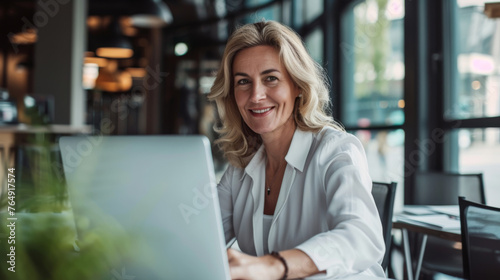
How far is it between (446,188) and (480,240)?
4.82ft

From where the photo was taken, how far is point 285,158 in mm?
1440

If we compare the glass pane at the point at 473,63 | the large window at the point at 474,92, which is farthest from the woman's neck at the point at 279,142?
the glass pane at the point at 473,63

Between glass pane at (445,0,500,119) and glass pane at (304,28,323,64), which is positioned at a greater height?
glass pane at (304,28,323,64)

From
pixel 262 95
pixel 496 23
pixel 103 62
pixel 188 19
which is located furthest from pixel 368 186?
pixel 103 62

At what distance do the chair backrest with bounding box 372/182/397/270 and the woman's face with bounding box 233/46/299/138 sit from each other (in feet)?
2.06

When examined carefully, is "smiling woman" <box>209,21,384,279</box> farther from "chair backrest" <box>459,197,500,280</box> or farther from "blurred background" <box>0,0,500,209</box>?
"chair backrest" <box>459,197,500,280</box>

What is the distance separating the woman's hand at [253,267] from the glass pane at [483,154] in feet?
7.92

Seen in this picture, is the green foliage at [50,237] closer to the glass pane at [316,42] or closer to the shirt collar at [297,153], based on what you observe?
the shirt collar at [297,153]

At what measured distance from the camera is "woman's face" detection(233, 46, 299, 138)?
1493 mm

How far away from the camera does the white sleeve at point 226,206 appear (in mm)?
1640

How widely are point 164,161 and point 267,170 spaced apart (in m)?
0.86

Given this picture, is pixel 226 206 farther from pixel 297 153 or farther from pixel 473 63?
pixel 473 63

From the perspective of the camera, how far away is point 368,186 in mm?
1244

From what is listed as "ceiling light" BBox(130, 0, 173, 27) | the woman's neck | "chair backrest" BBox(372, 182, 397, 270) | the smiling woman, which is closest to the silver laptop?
the smiling woman
